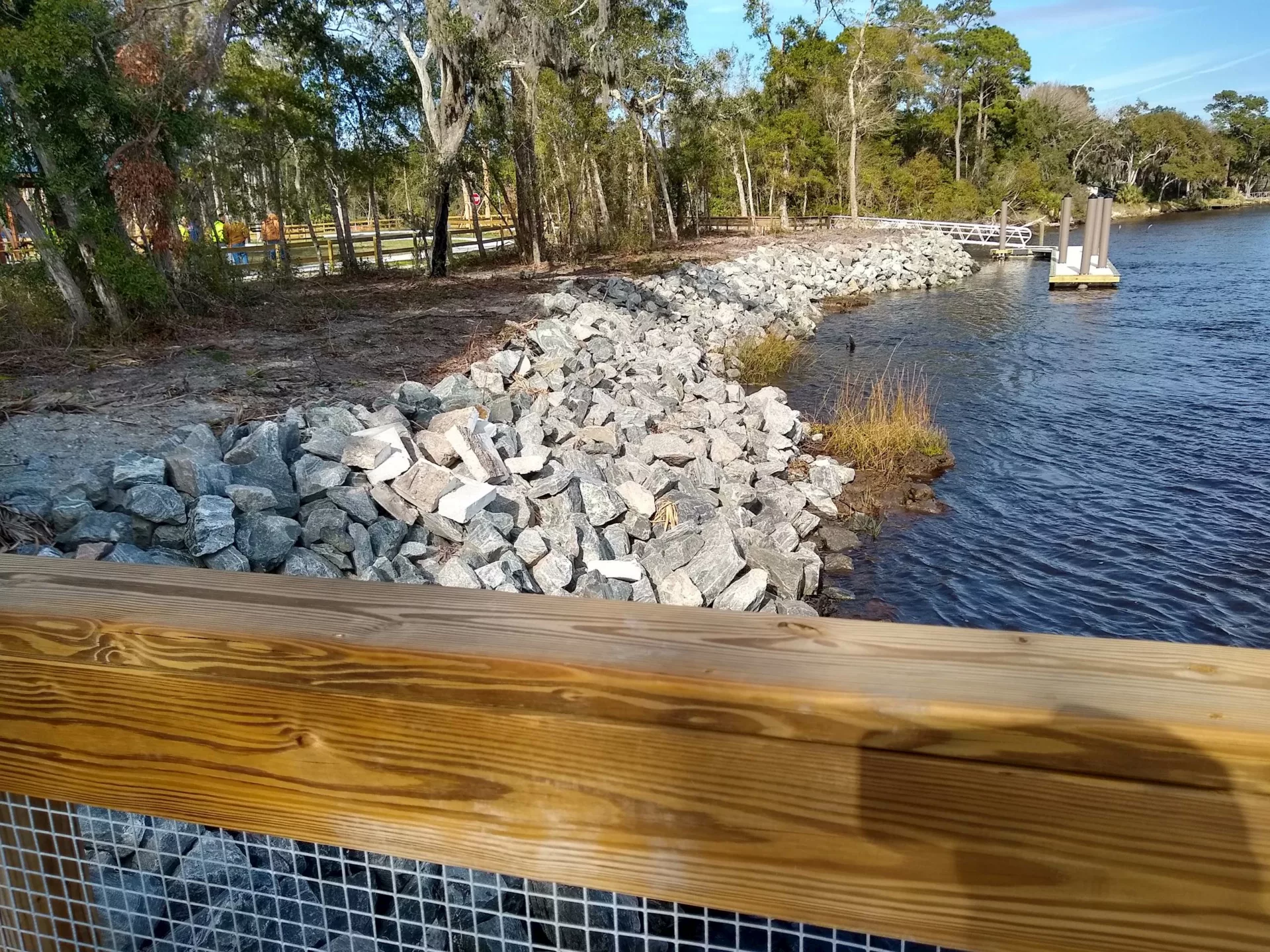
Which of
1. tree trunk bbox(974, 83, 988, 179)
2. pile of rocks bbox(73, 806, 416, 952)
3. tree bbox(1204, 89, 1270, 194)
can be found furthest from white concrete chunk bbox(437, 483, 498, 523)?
tree bbox(1204, 89, 1270, 194)

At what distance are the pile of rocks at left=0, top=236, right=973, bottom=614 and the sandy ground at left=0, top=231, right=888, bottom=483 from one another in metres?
0.48

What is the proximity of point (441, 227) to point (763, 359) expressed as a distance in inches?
288

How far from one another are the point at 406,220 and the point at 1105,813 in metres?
20.4

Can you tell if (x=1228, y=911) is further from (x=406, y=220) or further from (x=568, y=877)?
(x=406, y=220)

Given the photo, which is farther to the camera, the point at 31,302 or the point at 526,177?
the point at 526,177

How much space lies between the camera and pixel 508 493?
5434 millimetres

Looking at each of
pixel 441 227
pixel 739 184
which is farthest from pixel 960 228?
pixel 441 227

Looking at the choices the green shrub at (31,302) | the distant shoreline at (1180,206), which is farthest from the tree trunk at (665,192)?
the distant shoreline at (1180,206)

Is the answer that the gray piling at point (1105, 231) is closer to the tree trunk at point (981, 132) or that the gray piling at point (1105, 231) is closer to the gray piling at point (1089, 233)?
the gray piling at point (1089, 233)

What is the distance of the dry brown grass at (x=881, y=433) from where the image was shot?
827 centimetres

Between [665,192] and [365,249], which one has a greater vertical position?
[665,192]

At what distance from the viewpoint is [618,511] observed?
5809 mm

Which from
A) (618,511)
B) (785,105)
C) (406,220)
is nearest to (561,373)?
(618,511)

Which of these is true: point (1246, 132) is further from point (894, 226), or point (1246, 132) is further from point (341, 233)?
point (341, 233)
